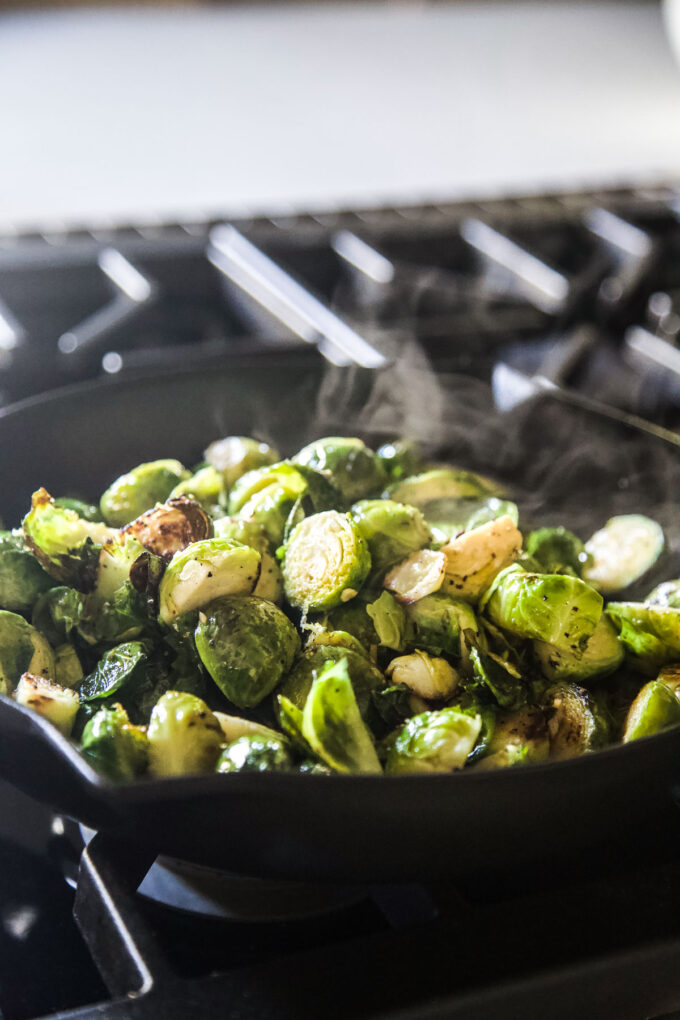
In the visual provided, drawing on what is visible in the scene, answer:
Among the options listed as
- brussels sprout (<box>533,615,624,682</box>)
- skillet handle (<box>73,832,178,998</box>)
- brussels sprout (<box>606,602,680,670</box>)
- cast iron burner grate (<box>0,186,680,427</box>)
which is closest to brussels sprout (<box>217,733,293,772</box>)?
skillet handle (<box>73,832,178,998</box>)

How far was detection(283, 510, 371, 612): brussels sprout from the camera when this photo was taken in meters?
1.00

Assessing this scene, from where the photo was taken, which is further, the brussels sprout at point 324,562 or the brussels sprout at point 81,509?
the brussels sprout at point 81,509

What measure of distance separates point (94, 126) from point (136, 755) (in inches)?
120

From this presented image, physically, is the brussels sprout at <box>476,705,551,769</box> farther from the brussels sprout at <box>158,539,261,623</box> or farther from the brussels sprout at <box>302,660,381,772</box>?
the brussels sprout at <box>158,539,261,623</box>

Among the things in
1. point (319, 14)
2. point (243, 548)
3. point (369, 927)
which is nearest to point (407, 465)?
point (243, 548)

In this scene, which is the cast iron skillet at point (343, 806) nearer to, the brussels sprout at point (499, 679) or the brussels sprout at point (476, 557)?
the brussels sprout at point (499, 679)

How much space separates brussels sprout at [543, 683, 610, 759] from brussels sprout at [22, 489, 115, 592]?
1.63 ft

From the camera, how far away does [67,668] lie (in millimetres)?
978

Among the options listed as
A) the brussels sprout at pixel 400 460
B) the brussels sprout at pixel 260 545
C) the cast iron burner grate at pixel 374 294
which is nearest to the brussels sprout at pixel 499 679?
the brussels sprout at pixel 260 545

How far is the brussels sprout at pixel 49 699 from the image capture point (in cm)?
85

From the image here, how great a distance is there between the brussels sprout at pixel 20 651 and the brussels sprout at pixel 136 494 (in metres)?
0.24

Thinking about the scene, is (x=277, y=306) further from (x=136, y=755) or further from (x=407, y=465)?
(x=136, y=755)

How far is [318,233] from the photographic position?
2.29 meters

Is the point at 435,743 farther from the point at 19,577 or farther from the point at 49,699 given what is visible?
the point at 19,577
